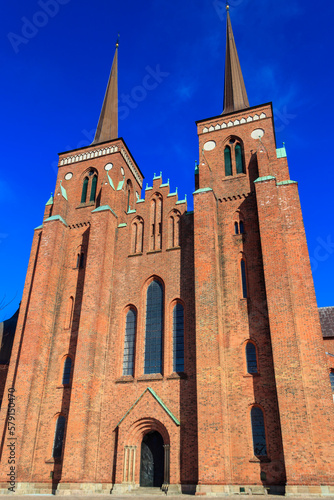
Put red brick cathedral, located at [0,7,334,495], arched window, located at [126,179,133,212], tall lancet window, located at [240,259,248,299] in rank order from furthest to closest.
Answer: arched window, located at [126,179,133,212] < tall lancet window, located at [240,259,248,299] < red brick cathedral, located at [0,7,334,495]

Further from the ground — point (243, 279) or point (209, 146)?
point (209, 146)

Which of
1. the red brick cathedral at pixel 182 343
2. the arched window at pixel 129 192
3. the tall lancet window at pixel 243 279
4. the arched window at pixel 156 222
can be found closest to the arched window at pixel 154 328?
the red brick cathedral at pixel 182 343

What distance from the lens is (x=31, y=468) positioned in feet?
63.5

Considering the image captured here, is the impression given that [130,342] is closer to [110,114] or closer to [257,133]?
[257,133]

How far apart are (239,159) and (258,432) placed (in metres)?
14.9

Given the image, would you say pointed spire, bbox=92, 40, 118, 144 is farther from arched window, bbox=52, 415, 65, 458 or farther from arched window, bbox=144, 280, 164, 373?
arched window, bbox=52, 415, 65, 458

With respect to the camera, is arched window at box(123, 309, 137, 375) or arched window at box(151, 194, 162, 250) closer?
arched window at box(123, 309, 137, 375)

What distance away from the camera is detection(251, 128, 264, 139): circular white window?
24.8 meters

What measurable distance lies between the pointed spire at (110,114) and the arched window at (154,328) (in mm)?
13823

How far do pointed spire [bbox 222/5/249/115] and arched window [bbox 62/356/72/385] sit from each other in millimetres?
18079

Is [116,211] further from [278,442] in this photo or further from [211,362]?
[278,442]

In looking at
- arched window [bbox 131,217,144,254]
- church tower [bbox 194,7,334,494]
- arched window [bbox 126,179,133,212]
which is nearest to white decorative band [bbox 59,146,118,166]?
arched window [bbox 126,179,133,212]

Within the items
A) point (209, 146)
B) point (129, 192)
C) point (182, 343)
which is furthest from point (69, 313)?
point (209, 146)

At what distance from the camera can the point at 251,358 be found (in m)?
18.6
